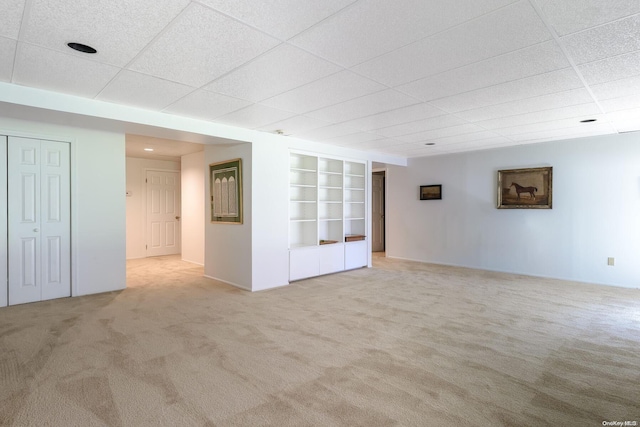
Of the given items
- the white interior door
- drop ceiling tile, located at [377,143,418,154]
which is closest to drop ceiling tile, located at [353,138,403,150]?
drop ceiling tile, located at [377,143,418,154]

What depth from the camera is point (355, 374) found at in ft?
7.79

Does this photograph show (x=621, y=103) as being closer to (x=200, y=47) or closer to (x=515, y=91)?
(x=515, y=91)

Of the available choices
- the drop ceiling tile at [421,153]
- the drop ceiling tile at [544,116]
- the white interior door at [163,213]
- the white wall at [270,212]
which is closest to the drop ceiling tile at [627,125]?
the drop ceiling tile at [544,116]

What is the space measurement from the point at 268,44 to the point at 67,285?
13.6 feet

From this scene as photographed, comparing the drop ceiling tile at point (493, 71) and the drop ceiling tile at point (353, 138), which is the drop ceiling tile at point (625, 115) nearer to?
the drop ceiling tile at point (493, 71)

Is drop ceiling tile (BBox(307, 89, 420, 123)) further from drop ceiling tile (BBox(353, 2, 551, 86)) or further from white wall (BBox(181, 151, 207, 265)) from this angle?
white wall (BBox(181, 151, 207, 265))

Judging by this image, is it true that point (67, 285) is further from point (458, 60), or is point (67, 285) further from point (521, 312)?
point (521, 312)

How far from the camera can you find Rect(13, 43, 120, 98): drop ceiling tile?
8.00 feet

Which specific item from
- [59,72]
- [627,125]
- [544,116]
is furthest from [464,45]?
[627,125]

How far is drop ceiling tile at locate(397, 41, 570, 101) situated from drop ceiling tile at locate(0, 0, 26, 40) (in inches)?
106

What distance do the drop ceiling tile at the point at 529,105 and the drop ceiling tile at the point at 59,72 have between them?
3641mm

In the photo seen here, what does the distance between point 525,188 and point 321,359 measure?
5.11 metres

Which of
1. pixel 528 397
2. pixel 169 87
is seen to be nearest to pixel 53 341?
pixel 169 87

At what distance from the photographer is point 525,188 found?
5.92 meters
